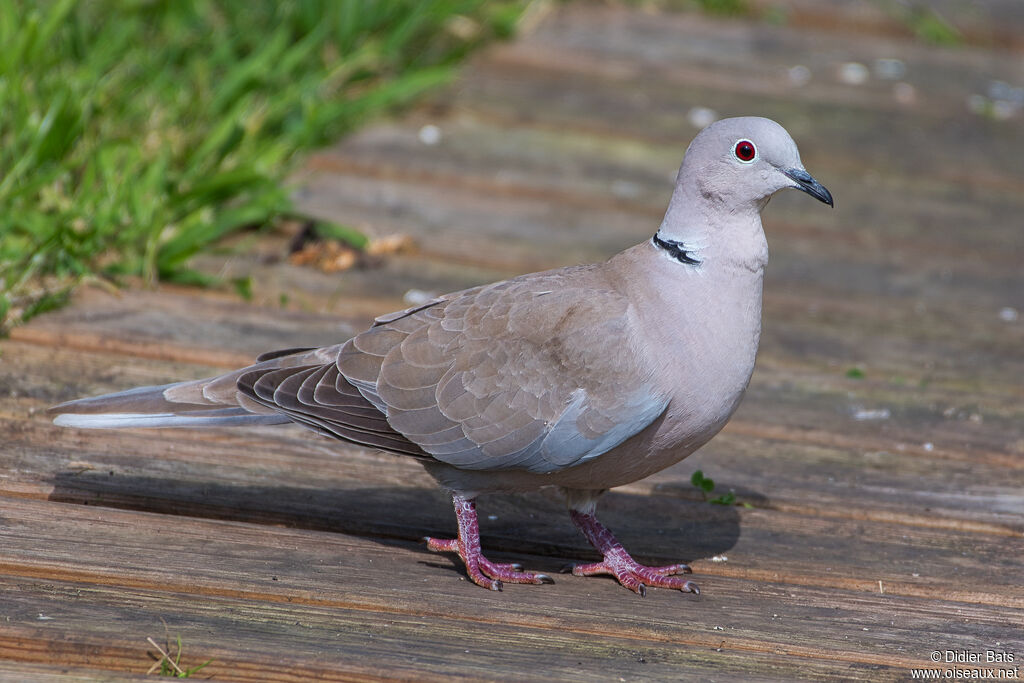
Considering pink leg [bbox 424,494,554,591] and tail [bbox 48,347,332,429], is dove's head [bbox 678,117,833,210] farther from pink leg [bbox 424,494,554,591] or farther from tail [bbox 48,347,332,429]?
tail [bbox 48,347,332,429]

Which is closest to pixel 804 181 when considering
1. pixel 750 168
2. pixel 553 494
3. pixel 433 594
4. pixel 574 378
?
pixel 750 168

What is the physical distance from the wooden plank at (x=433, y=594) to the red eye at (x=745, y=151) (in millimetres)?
992

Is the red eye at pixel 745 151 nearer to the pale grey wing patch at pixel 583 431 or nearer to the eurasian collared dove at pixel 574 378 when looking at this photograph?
the eurasian collared dove at pixel 574 378

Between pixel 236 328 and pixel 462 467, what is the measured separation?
131 cm

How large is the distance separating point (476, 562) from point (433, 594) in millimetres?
152

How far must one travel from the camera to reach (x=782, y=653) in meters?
2.46

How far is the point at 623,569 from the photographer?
280 cm

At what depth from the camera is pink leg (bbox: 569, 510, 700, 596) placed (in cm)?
277

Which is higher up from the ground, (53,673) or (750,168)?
(750,168)

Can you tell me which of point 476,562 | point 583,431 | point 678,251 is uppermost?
point 678,251

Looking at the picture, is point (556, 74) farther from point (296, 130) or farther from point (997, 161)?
point (997, 161)

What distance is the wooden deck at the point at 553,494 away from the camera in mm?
2404

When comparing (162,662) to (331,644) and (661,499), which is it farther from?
(661,499)

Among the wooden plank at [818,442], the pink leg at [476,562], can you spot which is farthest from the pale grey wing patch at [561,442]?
the wooden plank at [818,442]
